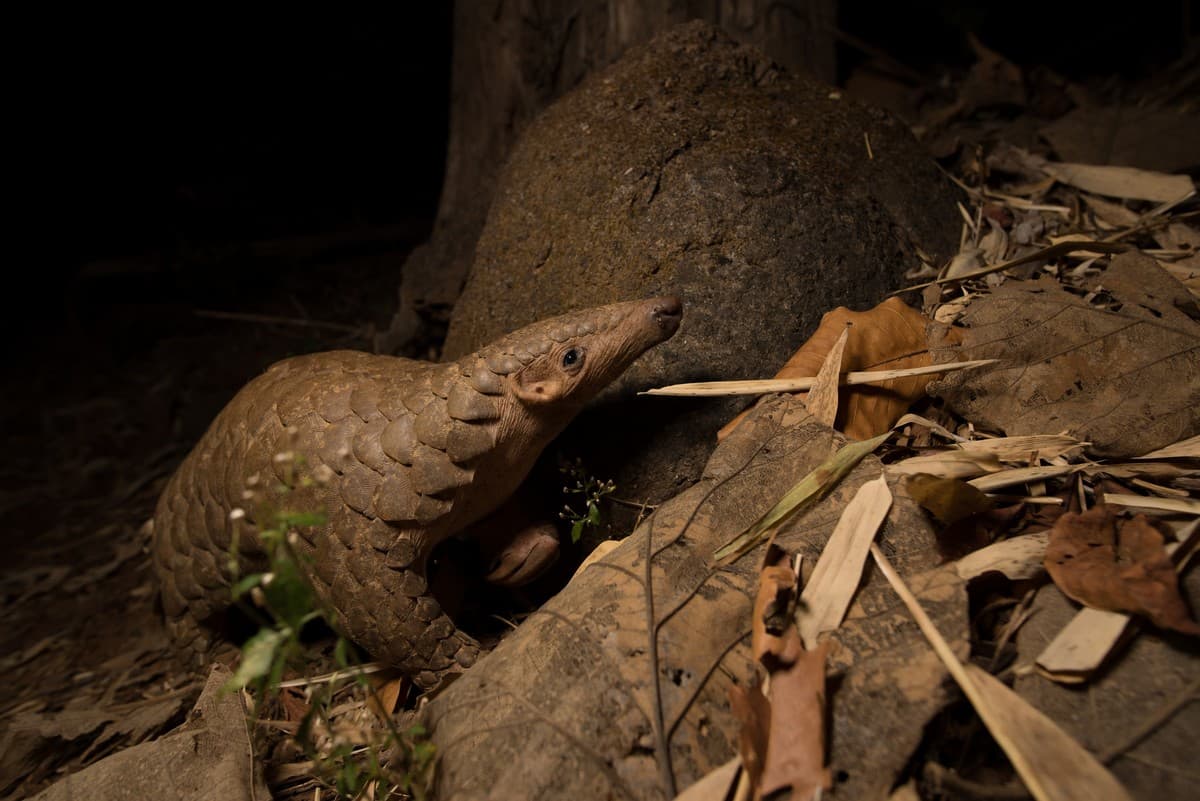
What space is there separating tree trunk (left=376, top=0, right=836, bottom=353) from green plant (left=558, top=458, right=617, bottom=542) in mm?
1527

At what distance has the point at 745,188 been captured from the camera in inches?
103

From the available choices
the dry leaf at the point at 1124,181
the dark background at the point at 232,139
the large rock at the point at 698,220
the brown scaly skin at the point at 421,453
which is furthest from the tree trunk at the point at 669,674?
the dark background at the point at 232,139

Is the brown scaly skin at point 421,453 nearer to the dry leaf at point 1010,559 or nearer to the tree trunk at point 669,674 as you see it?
the tree trunk at point 669,674

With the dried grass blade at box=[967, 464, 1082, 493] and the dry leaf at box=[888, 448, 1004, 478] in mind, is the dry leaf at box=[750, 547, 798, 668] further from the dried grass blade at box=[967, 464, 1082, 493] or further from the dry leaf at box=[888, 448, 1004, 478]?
the dried grass blade at box=[967, 464, 1082, 493]

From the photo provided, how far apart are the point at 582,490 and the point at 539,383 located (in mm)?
560

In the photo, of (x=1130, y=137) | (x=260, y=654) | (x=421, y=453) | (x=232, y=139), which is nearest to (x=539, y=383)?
(x=421, y=453)

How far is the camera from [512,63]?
3797 mm

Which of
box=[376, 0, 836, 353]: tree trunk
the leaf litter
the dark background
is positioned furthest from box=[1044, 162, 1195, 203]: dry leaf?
the dark background

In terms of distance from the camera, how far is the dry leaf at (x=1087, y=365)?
204 cm

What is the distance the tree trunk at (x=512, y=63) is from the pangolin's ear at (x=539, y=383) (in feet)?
5.90

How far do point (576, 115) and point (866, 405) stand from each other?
1.54m

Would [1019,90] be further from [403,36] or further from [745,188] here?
[403,36]

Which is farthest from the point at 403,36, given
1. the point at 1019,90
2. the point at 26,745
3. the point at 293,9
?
the point at 26,745

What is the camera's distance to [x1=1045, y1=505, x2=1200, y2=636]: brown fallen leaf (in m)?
1.55
